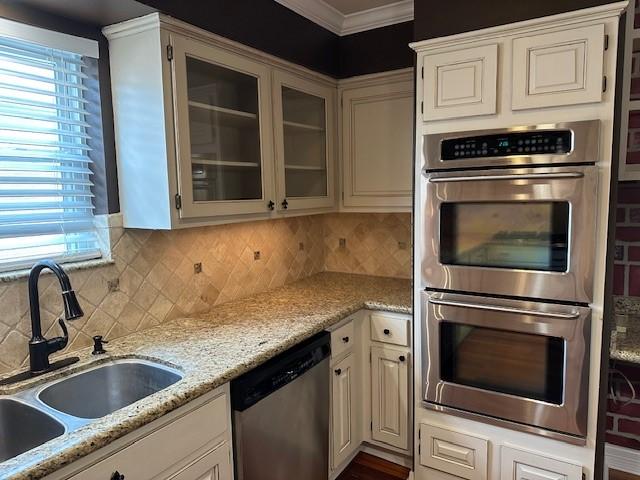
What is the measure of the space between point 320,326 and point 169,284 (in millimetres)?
A: 727

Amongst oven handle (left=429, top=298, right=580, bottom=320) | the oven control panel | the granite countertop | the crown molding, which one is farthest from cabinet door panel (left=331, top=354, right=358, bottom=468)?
the crown molding

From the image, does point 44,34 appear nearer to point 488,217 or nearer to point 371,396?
point 488,217

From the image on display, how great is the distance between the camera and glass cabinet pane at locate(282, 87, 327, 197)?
228 cm

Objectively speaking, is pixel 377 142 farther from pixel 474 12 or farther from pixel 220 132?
pixel 220 132

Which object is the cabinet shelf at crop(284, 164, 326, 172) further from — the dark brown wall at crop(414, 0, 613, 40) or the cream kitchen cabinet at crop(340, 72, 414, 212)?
the dark brown wall at crop(414, 0, 613, 40)

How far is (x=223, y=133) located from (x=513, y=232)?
4.25ft

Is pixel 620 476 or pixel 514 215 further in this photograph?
pixel 620 476

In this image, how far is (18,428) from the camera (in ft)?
4.31

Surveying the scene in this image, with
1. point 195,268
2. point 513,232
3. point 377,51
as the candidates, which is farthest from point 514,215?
point 195,268

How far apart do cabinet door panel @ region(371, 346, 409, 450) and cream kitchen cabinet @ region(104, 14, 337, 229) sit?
3.10 feet

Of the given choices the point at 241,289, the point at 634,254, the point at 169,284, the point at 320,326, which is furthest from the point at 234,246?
the point at 634,254

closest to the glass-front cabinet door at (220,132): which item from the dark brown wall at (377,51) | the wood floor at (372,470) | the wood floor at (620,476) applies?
the dark brown wall at (377,51)

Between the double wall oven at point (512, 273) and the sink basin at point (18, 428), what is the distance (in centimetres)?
150

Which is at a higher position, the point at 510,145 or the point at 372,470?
the point at 510,145
